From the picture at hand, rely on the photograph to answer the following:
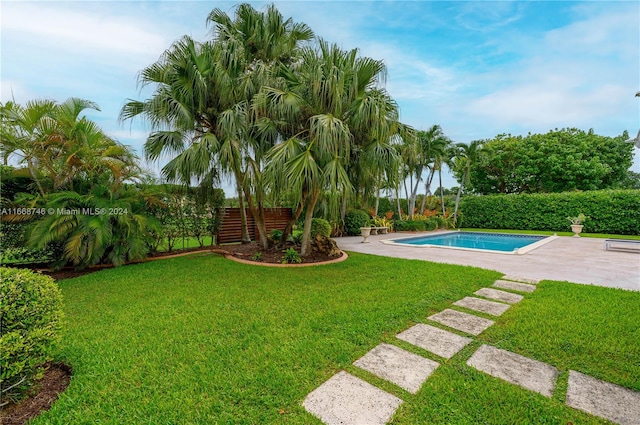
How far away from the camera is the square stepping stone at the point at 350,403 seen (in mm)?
1749

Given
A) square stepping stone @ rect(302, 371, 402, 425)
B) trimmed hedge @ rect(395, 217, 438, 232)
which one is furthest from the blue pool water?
square stepping stone @ rect(302, 371, 402, 425)

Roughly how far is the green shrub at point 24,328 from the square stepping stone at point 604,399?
151 inches

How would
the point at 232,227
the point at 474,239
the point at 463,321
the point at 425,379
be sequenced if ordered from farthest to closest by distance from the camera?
the point at 474,239 → the point at 232,227 → the point at 463,321 → the point at 425,379

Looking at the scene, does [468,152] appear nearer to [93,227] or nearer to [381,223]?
[381,223]

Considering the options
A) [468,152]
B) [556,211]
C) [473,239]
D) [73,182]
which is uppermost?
[468,152]

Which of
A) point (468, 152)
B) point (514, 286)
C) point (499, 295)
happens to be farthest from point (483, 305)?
point (468, 152)

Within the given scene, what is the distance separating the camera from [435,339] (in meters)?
2.80

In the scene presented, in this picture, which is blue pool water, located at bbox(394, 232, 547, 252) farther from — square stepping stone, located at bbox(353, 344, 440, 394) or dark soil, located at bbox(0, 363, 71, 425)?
dark soil, located at bbox(0, 363, 71, 425)

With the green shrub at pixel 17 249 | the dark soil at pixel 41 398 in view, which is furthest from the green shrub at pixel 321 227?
the dark soil at pixel 41 398

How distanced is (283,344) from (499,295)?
359 centimetres

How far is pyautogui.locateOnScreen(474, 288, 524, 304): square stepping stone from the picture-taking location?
13.0 ft

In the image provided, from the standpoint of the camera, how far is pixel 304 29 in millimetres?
7328

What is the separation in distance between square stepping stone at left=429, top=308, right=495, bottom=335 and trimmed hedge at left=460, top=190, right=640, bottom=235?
17275 mm

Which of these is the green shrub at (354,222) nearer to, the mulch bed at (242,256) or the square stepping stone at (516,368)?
the mulch bed at (242,256)
